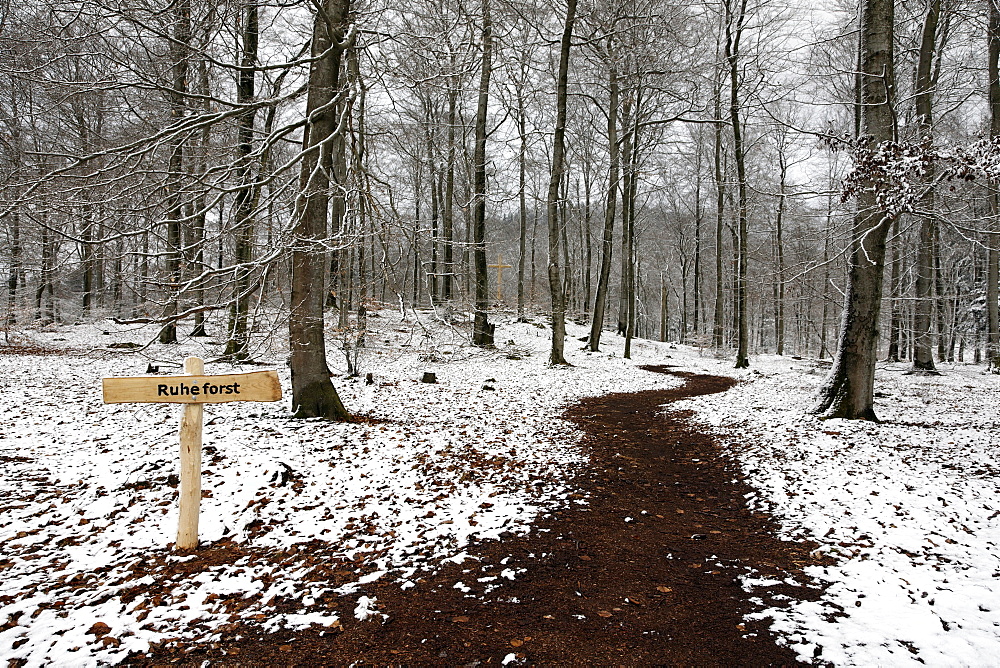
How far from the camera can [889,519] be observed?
4.41m

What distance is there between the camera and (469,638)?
2.94 m

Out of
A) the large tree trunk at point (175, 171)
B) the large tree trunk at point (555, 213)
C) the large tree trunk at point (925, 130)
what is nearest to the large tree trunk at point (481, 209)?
the large tree trunk at point (555, 213)

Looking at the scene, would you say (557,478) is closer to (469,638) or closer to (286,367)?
(469,638)

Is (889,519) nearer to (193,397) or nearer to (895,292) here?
(193,397)

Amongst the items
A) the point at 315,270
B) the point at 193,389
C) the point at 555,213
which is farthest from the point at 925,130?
the point at 193,389

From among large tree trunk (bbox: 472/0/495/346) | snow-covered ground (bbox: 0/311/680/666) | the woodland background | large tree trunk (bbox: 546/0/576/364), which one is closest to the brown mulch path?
snow-covered ground (bbox: 0/311/680/666)

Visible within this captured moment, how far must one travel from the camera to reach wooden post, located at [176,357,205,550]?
3.91 m

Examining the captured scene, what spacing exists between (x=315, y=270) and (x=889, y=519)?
7027 millimetres

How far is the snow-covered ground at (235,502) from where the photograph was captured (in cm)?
312

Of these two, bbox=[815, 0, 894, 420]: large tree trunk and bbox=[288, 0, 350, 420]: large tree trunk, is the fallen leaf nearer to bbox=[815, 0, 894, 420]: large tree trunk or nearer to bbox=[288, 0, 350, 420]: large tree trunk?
bbox=[288, 0, 350, 420]: large tree trunk

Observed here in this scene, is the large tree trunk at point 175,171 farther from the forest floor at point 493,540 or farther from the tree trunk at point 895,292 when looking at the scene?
the tree trunk at point 895,292

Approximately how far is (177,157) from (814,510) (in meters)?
8.72

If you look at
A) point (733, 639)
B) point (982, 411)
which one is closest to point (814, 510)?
point (733, 639)

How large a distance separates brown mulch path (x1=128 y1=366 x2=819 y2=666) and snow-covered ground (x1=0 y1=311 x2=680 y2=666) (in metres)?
0.25
